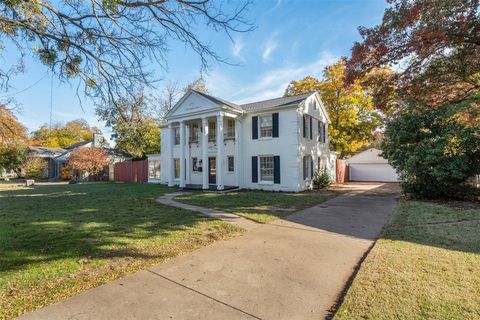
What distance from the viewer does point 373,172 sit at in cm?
2609

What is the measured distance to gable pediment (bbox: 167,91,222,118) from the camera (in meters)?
17.2

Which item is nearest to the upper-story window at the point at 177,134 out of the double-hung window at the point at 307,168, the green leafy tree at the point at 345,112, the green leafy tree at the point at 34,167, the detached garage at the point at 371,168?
the double-hung window at the point at 307,168

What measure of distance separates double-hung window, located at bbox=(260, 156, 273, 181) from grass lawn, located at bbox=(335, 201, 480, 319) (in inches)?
403

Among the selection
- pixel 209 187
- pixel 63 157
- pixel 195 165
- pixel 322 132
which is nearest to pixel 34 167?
pixel 63 157

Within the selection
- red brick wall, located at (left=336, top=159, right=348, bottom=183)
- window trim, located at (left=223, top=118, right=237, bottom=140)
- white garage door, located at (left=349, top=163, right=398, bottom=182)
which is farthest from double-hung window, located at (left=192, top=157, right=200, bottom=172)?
white garage door, located at (left=349, top=163, right=398, bottom=182)

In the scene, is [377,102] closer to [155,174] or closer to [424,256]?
[424,256]

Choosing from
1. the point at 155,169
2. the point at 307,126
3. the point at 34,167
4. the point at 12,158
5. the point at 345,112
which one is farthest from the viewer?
the point at 34,167

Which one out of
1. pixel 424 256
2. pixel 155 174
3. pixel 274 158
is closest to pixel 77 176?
pixel 155 174

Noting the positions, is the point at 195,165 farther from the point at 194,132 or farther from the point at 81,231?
the point at 81,231

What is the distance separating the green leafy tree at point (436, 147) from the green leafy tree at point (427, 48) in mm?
1290

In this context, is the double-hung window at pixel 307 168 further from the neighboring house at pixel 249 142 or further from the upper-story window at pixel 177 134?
the upper-story window at pixel 177 134

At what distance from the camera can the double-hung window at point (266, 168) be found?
54.1ft

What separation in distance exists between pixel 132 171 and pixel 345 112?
854 inches

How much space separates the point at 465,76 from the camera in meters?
10.7
